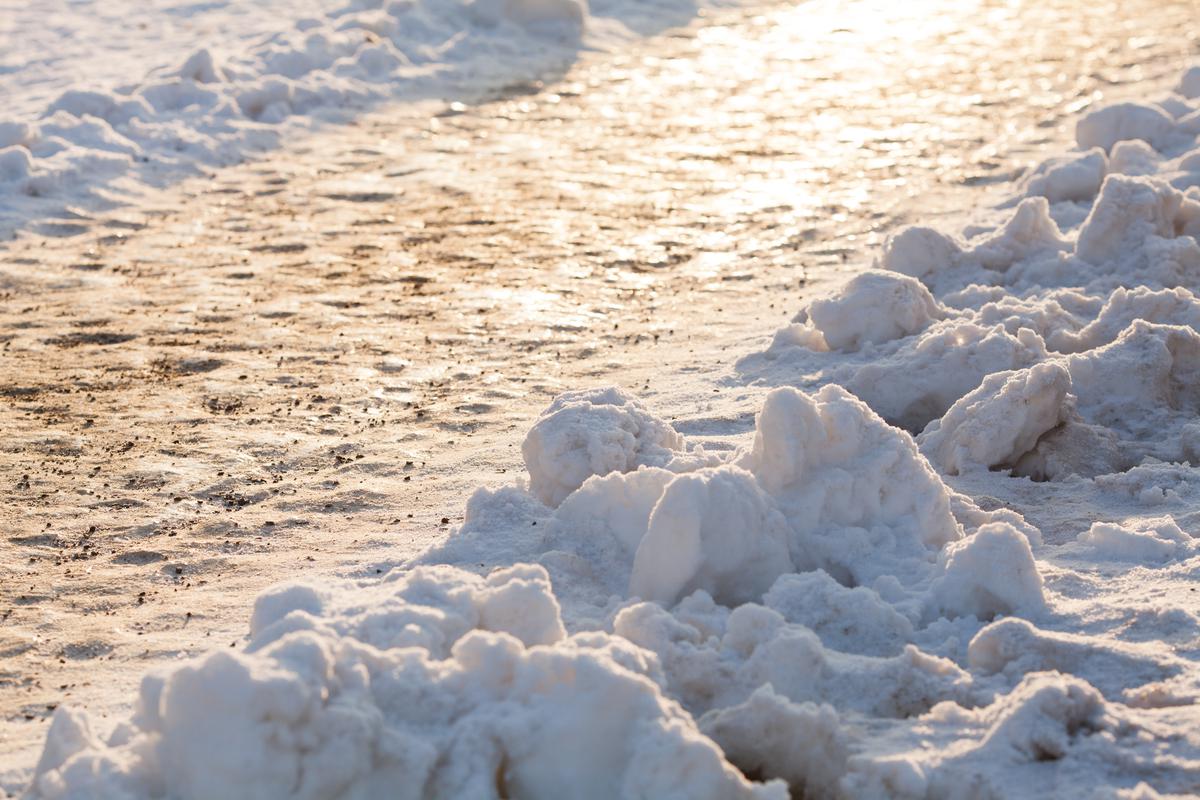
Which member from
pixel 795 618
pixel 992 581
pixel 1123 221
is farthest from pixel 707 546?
pixel 1123 221

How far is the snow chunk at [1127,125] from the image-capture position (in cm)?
809

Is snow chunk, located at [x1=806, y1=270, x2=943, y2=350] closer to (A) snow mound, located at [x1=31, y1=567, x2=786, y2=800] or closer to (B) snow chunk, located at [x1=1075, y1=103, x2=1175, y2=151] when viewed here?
(A) snow mound, located at [x1=31, y1=567, x2=786, y2=800]

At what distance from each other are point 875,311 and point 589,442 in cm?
174

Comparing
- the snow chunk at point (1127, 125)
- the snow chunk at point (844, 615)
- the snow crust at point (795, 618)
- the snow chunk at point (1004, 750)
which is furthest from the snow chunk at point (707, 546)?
the snow chunk at point (1127, 125)

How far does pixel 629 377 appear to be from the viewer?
567 centimetres

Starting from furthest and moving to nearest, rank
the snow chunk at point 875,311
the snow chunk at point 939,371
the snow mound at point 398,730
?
the snow chunk at point 875,311
the snow chunk at point 939,371
the snow mound at point 398,730

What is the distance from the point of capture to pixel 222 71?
9633mm

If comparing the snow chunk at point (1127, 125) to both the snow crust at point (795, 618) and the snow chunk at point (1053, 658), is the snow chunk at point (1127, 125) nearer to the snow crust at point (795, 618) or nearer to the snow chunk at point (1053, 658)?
the snow crust at point (795, 618)

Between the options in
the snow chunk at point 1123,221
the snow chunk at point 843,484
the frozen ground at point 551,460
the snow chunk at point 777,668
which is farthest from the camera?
the snow chunk at point 1123,221

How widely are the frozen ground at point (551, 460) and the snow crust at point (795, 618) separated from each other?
11 millimetres

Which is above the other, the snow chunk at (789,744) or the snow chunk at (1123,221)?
the snow chunk at (1123,221)

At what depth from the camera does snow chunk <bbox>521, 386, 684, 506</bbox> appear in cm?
418

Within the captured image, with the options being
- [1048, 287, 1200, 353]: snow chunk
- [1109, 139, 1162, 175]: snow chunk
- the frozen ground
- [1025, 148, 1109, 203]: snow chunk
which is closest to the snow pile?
the frozen ground

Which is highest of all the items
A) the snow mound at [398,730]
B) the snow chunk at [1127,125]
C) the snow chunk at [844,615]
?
the snow chunk at [1127,125]
